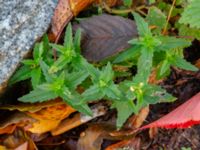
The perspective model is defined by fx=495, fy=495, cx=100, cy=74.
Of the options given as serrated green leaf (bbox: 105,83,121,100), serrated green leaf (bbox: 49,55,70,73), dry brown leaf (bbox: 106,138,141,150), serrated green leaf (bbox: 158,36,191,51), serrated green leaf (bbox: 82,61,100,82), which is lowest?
dry brown leaf (bbox: 106,138,141,150)

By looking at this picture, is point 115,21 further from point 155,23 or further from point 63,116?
point 63,116

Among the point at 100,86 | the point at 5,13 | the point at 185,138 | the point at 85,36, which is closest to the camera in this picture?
the point at 100,86

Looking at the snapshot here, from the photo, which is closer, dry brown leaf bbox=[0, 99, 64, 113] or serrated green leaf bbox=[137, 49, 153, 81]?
A: serrated green leaf bbox=[137, 49, 153, 81]

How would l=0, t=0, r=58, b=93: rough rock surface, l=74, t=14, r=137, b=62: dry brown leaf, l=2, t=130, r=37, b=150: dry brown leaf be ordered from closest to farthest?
l=0, t=0, r=58, b=93: rough rock surface < l=74, t=14, r=137, b=62: dry brown leaf < l=2, t=130, r=37, b=150: dry brown leaf

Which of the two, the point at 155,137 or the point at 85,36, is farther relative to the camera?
the point at 155,137

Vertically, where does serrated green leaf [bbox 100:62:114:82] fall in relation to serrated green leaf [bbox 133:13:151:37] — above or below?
below

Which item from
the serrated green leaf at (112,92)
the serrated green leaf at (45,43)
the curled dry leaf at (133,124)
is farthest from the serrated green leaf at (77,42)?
the curled dry leaf at (133,124)

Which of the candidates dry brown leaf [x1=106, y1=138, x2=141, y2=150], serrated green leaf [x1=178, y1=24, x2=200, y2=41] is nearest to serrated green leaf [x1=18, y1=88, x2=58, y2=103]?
dry brown leaf [x1=106, y1=138, x2=141, y2=150]

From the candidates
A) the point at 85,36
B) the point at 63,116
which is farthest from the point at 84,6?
the point at 63,116

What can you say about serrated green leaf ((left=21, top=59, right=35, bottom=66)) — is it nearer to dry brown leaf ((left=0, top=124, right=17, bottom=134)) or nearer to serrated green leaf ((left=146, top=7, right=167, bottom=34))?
dry brown leaf ((left=0, top=124, right=17, bottom=134))
